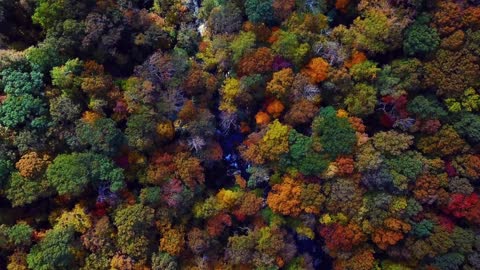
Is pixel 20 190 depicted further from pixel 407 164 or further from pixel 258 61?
pixel 407 164

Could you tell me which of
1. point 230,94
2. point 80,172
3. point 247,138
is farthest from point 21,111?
point 247,138

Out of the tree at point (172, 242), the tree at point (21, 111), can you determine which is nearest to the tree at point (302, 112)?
the tree at point (172, 242)

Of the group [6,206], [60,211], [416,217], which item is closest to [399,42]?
[416,217]

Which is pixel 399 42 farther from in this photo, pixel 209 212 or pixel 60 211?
pixel 60 211

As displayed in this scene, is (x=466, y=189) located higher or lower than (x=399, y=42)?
lower

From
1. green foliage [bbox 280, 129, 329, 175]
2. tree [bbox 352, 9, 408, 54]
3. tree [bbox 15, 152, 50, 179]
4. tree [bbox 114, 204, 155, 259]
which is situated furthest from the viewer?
tree [bbox 352, 9, 408, 54]

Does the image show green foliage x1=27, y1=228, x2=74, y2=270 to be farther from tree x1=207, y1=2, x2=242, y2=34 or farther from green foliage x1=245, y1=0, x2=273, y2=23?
green foliage x1=245, y1=0, x2=273, y2=23

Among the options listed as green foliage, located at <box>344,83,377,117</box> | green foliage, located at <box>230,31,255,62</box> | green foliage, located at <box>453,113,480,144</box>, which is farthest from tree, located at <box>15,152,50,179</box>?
green foliage, located at <box>453,113,480,144</box>
